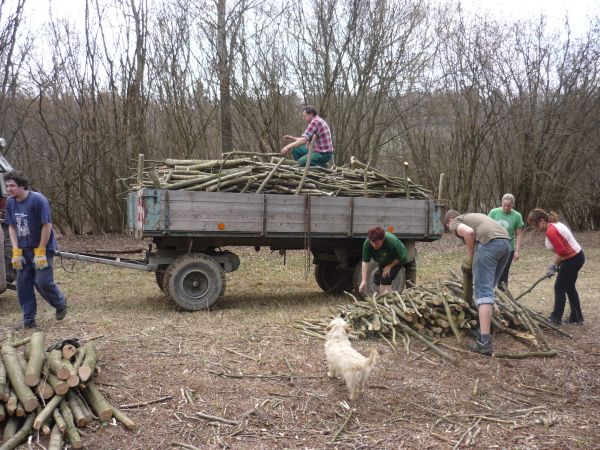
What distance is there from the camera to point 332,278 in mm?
9680

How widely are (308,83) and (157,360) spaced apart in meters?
14.1

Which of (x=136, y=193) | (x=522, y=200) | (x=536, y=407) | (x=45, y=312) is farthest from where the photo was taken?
(x=522, y=200)

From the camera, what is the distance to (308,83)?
1764 centimetres

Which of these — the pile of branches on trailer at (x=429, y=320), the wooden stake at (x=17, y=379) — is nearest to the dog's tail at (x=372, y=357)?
the pile of branches on trailer at (x=429, y=320)

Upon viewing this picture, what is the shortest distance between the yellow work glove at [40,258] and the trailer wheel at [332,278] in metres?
4.81

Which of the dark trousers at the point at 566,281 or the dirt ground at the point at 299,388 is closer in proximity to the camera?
the dirt ground at the point at 299,388

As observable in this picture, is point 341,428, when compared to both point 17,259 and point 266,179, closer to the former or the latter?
point 17,259

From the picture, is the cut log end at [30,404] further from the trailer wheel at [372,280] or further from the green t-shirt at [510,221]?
the green t-shirt at [510,221]

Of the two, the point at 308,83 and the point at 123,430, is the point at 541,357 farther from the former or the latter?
the point at 308,83

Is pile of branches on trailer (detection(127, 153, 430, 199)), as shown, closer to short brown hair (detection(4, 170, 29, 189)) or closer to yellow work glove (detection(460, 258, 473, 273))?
short brown hair (detection(4, 170, 29, 189))

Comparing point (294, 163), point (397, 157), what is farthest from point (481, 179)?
point (294, 163)

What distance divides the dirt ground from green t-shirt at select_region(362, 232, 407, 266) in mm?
1035

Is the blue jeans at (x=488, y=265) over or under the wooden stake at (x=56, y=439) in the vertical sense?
over

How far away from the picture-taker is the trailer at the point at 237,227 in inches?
277
